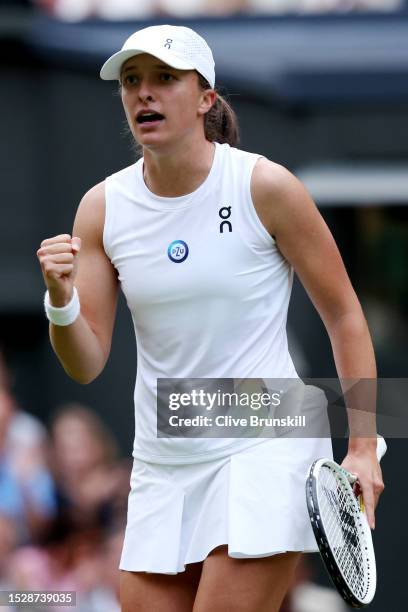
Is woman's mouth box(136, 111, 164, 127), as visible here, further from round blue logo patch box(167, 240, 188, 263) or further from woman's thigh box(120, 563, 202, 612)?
woman's thigh box(120, 563, 202, 612)

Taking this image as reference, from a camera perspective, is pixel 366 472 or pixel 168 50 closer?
pixel 168 50

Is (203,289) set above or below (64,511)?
above

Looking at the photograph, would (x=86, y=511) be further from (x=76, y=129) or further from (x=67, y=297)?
(x=67, y=297)

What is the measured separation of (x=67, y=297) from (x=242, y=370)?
1.56 feet

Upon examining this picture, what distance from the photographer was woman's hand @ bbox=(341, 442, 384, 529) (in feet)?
12.8

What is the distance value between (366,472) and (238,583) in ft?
1.51

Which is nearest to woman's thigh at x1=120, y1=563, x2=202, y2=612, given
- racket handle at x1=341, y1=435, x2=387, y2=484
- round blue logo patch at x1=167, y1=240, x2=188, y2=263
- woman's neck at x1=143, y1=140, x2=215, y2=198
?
racket handle at x1=341, y1=435, x2=387, y2=484

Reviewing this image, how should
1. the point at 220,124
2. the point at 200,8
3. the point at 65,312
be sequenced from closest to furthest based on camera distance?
1. the point at 65,312
2. the point at 220,124
3. the point at 200,8

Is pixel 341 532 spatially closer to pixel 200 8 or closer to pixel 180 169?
pixel 180 169

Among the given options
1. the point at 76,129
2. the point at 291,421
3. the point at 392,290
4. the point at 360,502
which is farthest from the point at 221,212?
the point at 76,129

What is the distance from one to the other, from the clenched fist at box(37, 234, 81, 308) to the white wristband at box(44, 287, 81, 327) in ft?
0.11

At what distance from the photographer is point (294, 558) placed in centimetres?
383

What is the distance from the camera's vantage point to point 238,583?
3.71m

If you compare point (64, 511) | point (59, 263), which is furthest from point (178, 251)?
point (64, 511)
